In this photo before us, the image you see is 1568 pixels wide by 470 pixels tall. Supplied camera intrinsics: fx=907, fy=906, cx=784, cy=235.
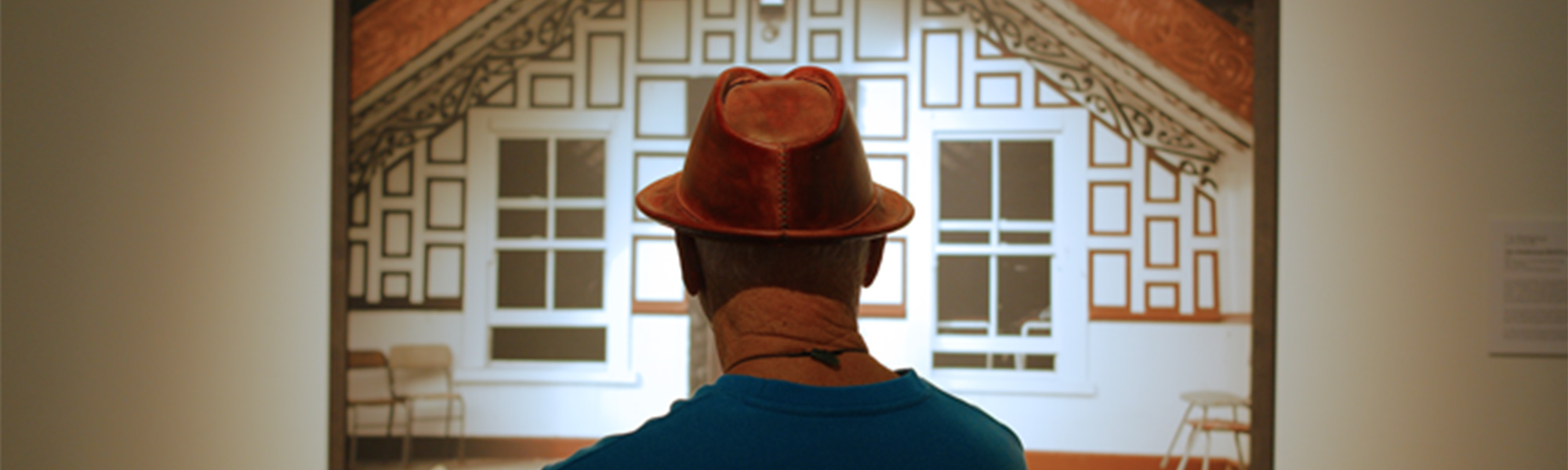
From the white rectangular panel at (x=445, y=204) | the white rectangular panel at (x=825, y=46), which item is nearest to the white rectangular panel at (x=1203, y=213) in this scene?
the white rectangular panel at (x=825, y=46)

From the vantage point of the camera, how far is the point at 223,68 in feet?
8.80

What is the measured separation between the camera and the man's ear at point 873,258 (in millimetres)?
1136

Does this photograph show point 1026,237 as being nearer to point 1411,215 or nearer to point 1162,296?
point 1162,296

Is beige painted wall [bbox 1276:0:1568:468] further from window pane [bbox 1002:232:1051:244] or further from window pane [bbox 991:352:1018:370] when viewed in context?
window pane [bbox 991:352:1018:370]

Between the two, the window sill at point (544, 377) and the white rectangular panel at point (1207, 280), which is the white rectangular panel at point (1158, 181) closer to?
the white rectangular panel at point (1207, 280)

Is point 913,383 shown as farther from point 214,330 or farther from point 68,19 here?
point 68,19

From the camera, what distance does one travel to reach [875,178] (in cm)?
284

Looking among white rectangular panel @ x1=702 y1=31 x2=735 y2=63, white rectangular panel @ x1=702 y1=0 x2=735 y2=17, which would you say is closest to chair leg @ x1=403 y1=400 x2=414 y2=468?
white rectangular panel @ x1=702 y1=31 x2=735 y2=63

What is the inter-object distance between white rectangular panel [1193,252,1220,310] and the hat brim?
194 cm

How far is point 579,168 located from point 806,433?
2197 mm

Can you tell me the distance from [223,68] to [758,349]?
8.00 feet

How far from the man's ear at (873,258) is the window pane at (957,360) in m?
1.75

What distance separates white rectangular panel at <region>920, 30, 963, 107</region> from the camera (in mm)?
2840

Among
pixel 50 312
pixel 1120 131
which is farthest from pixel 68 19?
pixel 1120 131
